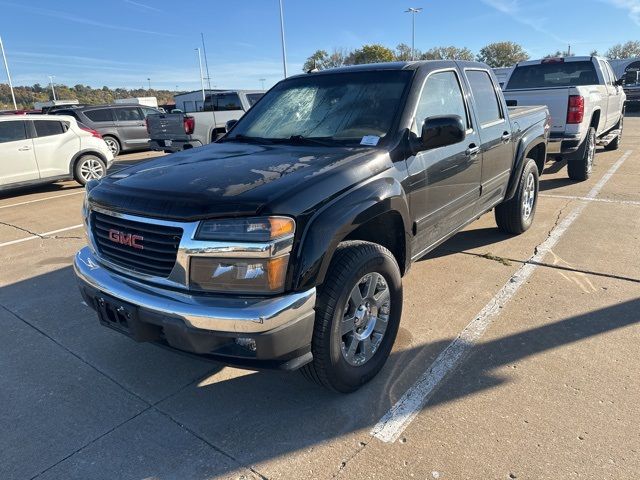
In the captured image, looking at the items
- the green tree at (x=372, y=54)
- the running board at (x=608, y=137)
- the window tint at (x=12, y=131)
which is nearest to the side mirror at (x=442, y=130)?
the running board at (x=608, y=137)

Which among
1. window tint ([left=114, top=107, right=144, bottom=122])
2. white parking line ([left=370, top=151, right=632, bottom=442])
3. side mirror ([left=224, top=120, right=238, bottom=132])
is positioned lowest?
white parking line ([left=370, top=151, right=632, bottom=442])

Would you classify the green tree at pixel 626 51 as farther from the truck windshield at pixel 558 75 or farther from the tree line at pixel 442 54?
the truck windshield at pixel 558 75

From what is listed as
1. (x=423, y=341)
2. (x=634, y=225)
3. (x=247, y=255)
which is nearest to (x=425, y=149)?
(x=423, y=341)

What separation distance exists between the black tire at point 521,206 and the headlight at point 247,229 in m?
3.88

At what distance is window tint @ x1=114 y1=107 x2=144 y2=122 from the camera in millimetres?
15016

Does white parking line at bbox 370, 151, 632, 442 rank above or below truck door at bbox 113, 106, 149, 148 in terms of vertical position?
below

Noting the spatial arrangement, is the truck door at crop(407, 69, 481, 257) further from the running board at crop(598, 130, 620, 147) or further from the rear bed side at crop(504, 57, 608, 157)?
the running board at crop(598, 130, 620, 147)

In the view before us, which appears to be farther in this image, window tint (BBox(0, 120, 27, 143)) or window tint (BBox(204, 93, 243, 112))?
window tint (BBox(204, 93, 243, 112))

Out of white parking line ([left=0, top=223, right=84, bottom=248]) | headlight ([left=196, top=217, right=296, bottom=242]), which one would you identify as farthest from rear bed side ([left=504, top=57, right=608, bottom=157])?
white parking line ([left=0, top=223, right=84, bottom=248])

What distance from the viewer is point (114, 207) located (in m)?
2.71

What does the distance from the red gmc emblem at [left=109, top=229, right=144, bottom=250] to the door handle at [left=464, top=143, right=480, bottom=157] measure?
2731mm

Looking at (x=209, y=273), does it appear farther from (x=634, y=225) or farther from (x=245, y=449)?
(x=634, y=225)

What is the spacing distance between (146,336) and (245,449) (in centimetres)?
79

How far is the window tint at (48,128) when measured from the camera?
9.57m
